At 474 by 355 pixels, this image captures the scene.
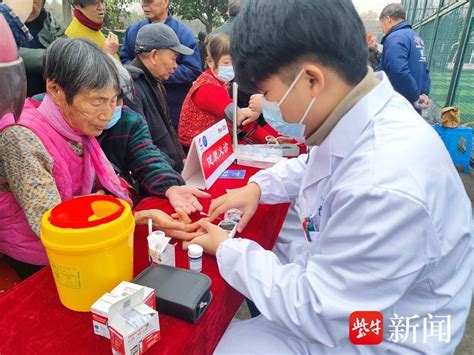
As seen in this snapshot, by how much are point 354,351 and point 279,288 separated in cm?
31

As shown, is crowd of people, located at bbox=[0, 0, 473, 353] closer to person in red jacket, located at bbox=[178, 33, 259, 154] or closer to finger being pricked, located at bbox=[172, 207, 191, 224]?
finger being pricked, located at bbox=[172, 207, 191, 224]

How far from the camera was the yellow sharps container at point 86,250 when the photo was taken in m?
0.94

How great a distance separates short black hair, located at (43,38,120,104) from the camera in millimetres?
1446

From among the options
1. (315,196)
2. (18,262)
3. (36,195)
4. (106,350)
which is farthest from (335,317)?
(18,262)

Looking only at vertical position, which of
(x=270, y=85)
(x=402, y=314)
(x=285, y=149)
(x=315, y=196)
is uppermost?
(x=270, y=85)

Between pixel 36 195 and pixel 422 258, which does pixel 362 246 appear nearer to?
pixel 422 258

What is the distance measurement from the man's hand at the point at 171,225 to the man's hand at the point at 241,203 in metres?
0.15

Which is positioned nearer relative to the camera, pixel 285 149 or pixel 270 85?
pixel 270 85

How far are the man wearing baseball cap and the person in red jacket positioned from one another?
0.22 m

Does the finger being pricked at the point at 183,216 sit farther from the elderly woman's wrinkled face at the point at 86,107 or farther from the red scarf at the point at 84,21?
the red scarf at the point at 84,21

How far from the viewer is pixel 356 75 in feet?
3.50

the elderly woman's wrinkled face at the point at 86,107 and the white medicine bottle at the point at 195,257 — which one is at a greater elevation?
the elderly woman's wrinkled face at the point at 86,107

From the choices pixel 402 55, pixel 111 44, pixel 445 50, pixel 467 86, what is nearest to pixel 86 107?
pixel 111 44

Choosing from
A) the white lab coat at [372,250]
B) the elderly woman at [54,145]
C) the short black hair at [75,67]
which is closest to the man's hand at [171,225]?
the elderly woman at [54,145]
